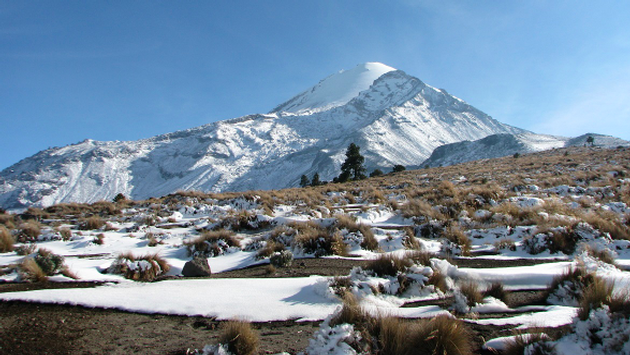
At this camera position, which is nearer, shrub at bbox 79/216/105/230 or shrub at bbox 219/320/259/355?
shrub at bbox 219/320/259/355

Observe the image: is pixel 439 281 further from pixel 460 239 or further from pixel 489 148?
pixel 489 148

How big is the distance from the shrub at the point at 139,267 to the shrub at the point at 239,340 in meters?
3.65

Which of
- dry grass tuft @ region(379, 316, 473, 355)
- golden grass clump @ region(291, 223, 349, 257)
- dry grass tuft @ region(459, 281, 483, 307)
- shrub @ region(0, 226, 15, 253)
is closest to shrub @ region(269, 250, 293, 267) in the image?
golden grass clump @ region(291, 223, 349, 257)

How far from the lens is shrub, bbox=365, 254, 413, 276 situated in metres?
4.91

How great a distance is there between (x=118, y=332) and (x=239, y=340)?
1576 millimetres

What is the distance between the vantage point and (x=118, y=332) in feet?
11.4

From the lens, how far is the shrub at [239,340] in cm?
284

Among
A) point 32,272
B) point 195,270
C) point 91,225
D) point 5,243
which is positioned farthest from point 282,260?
point 91,225

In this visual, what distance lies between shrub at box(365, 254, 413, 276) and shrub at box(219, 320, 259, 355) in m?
2.52

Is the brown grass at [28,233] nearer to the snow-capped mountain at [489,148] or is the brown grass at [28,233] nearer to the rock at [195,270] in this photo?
the rock at [195,270]

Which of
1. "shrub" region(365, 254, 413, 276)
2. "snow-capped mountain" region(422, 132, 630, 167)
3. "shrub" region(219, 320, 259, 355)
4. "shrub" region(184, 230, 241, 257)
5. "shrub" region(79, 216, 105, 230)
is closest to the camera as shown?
"shrub" region(219, 320, 259, 355)

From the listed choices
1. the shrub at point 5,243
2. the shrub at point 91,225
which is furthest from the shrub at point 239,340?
the shrub at point 91,225

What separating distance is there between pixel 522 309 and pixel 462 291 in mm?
683

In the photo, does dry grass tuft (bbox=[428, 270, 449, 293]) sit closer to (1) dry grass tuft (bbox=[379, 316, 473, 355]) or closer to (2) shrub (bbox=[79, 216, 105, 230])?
(1) dry grass tuft (bbox=[379, 316, 473, 355])
